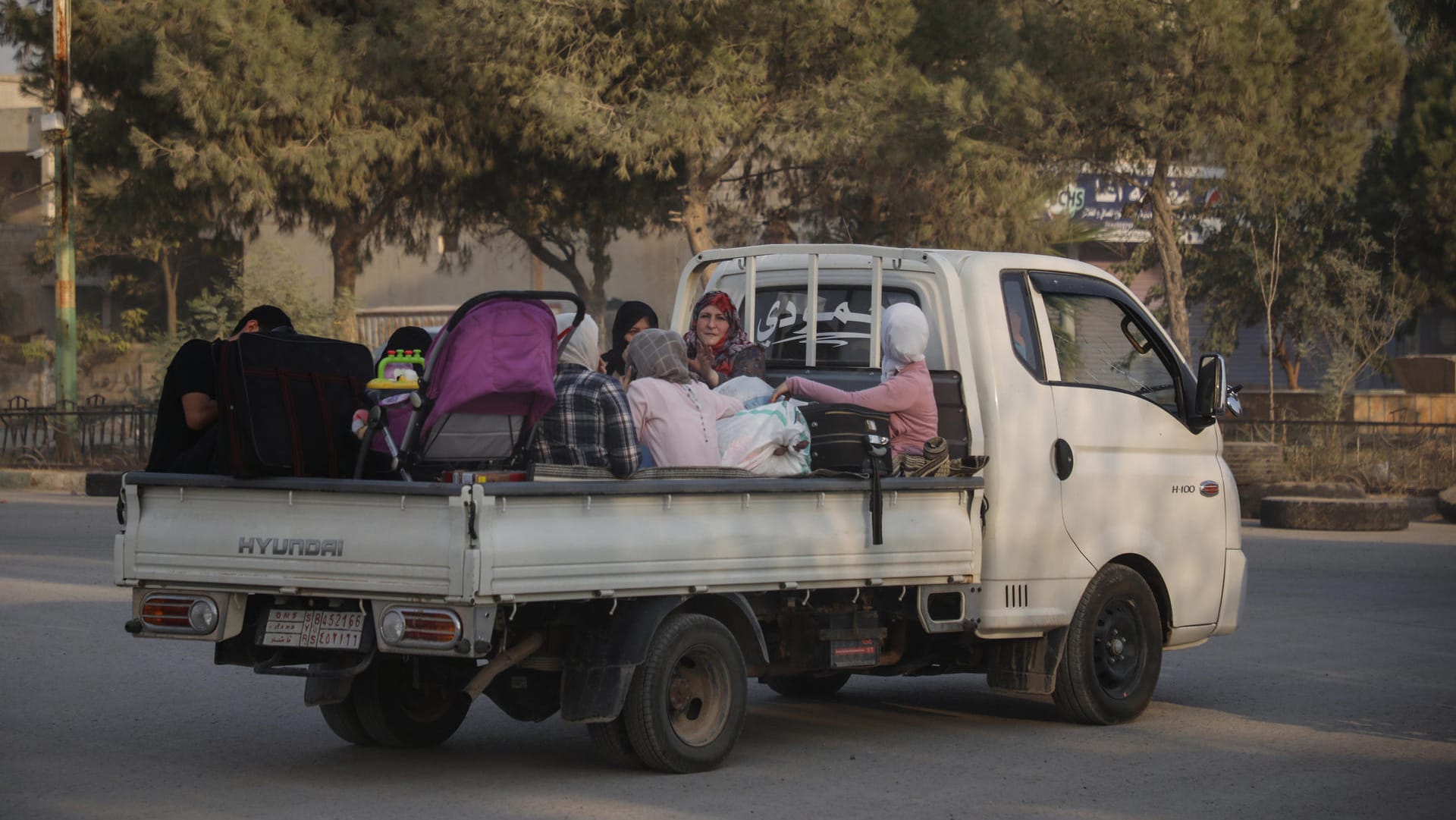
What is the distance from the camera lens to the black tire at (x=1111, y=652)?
813cm

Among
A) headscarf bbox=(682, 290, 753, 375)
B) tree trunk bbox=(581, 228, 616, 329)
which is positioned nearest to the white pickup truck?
headscarf bbox=(682, 290, 753, 375)

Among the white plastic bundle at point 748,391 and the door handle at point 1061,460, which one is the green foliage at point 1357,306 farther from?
the white plastic bundle at point 748,391

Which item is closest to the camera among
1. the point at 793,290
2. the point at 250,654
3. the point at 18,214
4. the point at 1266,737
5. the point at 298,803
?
the point at 298,803

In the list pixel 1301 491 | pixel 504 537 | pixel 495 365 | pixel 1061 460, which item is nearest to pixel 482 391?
pixel 495 365

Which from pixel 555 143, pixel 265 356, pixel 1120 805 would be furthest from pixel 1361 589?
pixel 555 143

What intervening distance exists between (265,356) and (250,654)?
3.99 ft

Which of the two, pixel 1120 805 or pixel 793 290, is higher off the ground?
pixel 793 290

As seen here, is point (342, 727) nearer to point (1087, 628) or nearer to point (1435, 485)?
point (1087, 628)

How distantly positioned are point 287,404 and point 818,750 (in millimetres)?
2780

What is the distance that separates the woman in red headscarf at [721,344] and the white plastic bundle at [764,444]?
1058 mm

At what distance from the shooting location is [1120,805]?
6.39m

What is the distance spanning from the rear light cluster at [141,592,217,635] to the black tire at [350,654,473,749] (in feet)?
2.90

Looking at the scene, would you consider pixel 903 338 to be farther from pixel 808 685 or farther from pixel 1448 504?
pixel 1448 504

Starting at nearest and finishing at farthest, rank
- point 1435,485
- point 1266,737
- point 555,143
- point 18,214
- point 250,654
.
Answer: point 250,654 < point 1266,737 < point 1435,485 < point 555,143 < point 18,214
